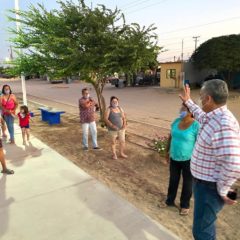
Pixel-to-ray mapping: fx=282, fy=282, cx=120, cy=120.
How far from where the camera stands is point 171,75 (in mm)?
33719

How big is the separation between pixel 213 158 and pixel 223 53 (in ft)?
87.6

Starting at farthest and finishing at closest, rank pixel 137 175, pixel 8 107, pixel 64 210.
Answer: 1. pixel 8 107
2. pixel 137 175
3. pixel 64 210

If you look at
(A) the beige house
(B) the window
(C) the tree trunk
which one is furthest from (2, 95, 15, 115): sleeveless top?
(B) the window

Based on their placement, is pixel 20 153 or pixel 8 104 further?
pixel 8 104

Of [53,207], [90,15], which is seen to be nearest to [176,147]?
[53,207]

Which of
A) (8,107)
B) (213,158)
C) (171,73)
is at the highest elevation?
(213,158)

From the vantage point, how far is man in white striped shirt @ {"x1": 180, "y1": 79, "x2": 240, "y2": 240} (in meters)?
2.31

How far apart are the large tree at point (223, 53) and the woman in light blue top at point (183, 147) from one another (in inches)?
982

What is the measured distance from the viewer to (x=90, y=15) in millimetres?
8773

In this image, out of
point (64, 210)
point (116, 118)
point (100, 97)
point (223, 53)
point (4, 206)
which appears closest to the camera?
point (64, 210)

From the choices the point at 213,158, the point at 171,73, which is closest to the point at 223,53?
the point at 171,73

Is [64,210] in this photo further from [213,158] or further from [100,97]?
[100,97]

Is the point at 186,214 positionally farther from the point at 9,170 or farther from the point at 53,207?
the point at 9,170

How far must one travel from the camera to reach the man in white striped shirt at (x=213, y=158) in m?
2.31
